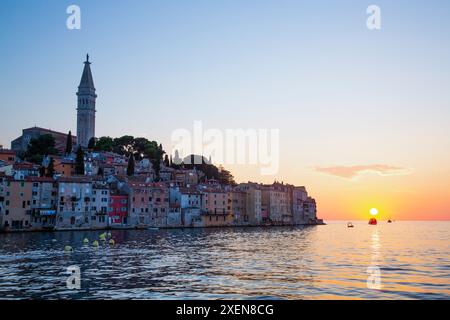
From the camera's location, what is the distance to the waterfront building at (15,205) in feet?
240

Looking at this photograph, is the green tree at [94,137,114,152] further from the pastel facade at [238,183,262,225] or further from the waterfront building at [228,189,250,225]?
the pastel facade at [238,183,262,225]

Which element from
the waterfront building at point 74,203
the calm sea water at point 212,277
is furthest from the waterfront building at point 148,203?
the calm sea water at point 212,277

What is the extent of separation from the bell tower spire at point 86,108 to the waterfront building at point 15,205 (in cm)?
7087

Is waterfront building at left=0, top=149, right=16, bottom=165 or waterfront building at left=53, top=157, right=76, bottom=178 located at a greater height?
waterfront building at left=0, top=149, right=16, bottom=165

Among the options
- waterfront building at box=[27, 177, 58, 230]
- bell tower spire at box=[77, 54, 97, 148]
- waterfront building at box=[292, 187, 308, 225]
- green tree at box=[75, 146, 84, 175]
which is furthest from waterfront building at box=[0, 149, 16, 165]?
waterfront building at box=[292, 187, 308, 225]

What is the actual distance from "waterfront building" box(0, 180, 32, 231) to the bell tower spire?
233ft

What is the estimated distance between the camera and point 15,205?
74438mm

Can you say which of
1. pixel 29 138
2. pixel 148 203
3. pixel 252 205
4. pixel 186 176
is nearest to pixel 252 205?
pixel 252 205

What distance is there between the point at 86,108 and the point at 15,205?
78673 millimetres

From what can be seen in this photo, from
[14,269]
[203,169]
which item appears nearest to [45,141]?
[203,169]

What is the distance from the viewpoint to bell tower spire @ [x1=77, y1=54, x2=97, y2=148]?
146875mm

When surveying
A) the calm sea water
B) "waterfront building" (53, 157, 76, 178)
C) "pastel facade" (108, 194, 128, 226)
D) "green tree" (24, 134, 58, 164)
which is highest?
"green tree" (24, 134, 58, 164)

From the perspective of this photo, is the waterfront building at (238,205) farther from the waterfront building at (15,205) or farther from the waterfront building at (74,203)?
the waterfront building at (15,205)
